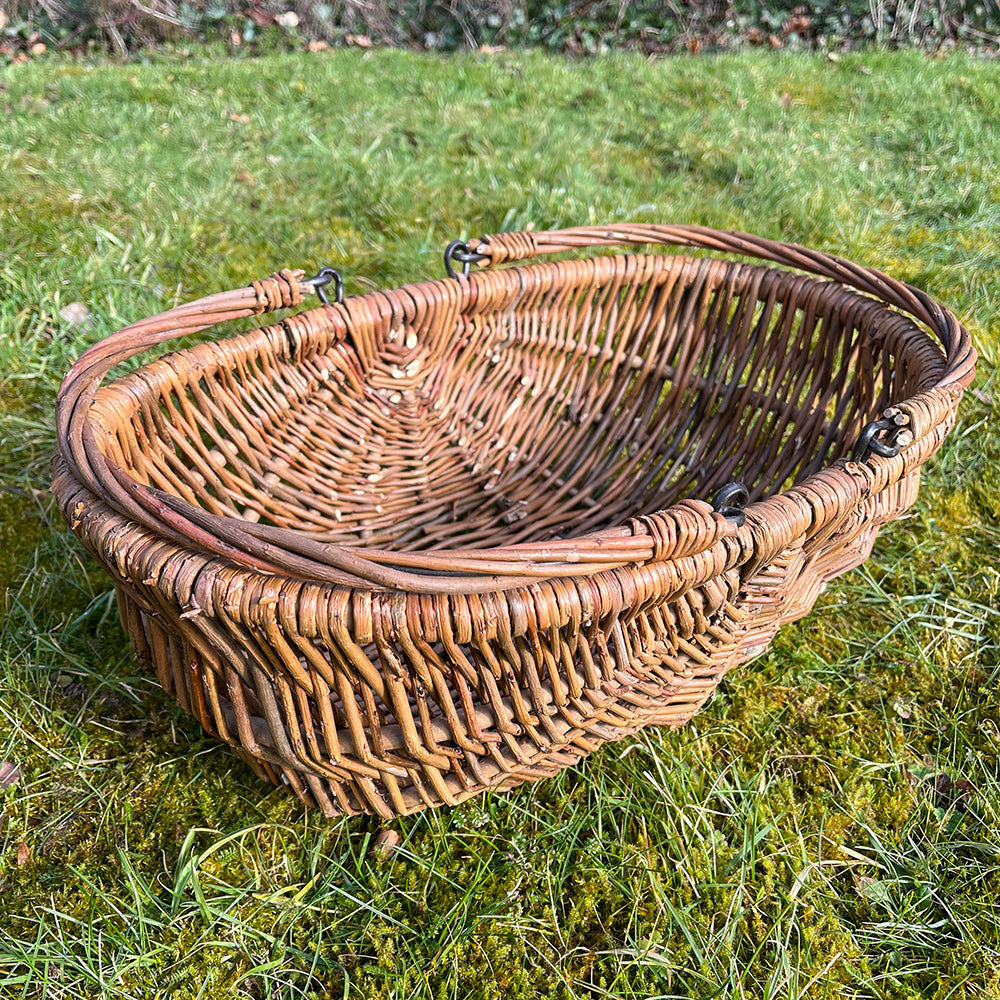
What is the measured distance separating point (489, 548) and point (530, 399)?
870mm

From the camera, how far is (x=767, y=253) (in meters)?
1.58

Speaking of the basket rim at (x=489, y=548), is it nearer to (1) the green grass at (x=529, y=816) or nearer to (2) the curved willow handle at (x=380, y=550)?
(2) the curved willow handle at (x=380, y=550)

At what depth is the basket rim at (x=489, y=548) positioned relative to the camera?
82 cm

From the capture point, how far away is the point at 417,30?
521 cm

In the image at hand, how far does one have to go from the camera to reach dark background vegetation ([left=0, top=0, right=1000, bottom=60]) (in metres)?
4.77

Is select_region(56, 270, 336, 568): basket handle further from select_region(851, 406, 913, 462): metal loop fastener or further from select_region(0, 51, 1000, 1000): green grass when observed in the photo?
select_region(851, 406, 913, 462): metal loop fastener

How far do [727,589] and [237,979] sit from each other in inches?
30.8

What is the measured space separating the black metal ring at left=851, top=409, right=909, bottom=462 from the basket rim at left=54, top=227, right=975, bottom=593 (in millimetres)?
11

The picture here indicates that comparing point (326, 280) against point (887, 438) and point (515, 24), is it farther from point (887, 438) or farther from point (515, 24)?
point (515, 24)

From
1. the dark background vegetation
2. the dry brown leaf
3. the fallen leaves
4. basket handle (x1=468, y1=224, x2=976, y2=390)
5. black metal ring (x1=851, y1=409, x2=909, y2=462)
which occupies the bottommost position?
the dry brown leaf

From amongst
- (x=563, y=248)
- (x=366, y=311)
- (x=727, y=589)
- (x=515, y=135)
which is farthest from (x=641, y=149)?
(x=727, y=589)

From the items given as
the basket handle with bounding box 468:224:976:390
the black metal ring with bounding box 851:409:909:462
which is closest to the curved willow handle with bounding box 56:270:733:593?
the black metal ring with bounding box 851:409:909:462

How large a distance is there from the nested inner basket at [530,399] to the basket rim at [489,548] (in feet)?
0.45

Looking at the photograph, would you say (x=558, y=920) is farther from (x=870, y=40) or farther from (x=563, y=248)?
(x=870, y=40)
